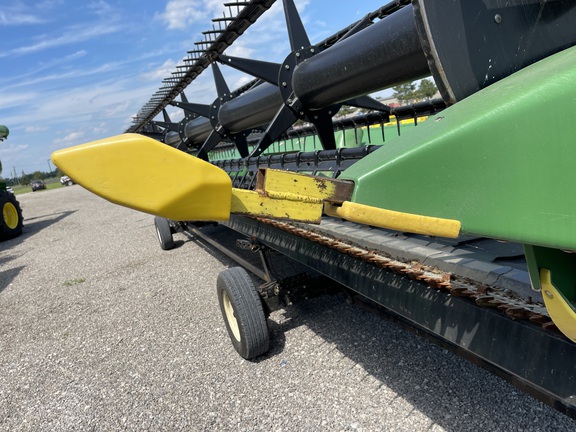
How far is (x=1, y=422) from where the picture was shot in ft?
8.41

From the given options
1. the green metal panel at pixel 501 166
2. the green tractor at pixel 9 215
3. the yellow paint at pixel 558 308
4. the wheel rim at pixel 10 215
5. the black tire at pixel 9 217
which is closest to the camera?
the green metal panel at pixel 501 166

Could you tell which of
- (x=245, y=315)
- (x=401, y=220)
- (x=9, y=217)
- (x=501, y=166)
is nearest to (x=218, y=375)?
(x=245, y=315)

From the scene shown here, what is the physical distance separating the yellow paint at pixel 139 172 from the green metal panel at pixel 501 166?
0.38m

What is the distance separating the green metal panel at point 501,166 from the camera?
0.73 metres

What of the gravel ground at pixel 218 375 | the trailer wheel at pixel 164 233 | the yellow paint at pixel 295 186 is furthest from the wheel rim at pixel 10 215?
the yellow paint at pixel 295 186

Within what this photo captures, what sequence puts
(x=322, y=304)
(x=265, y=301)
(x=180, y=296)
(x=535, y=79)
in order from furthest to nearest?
(x=180, y=296) → (x=322, y=304) → (x=265, y=301) → (x=535, y=79)

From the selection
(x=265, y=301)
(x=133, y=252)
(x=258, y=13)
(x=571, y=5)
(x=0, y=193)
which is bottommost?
(x=133, y=252)

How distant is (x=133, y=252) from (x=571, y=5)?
258 inches

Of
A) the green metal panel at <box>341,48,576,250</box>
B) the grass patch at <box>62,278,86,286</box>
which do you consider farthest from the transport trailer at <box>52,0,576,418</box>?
the grass patch at <box>62,278,86,286</box>

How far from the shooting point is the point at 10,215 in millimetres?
10531

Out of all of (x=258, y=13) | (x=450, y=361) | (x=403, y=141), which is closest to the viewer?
(x=403, y=141)

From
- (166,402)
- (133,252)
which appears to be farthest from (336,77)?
(133,252)

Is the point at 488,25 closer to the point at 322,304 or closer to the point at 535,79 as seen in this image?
the point at 535,79

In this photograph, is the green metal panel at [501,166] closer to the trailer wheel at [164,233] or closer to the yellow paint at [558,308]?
the yellow paint at [558,308]
